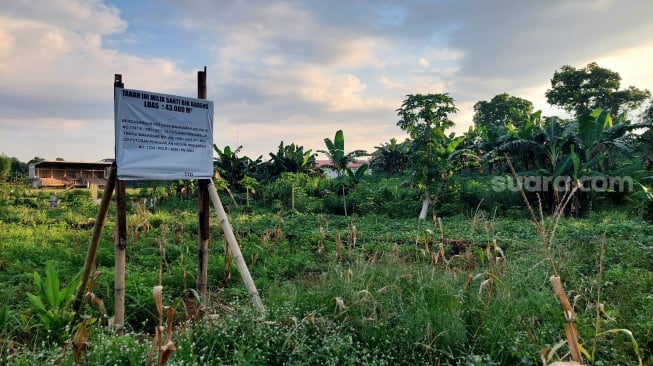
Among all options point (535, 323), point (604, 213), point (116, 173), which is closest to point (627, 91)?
point (604, 213)

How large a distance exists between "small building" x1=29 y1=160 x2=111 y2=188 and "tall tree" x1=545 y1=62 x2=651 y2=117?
1034 inches

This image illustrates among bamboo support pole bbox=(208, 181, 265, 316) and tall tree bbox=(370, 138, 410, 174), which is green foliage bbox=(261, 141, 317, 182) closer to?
tall tree bbox=(370, 138, 410, 174)

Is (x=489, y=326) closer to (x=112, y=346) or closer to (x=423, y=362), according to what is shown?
(x=423, y=362)

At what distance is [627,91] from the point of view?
25312 millimetres

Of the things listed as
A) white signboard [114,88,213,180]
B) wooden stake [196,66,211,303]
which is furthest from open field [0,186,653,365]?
white signboard [114,88,213,180]

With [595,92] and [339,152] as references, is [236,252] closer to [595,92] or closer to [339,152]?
[339,152]

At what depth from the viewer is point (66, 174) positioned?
23.1 m

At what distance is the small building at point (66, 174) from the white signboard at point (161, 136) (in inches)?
765

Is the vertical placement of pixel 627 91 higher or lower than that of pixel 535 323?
higher

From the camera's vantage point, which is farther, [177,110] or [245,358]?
[177,110]

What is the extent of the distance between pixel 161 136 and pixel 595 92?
1095 inches

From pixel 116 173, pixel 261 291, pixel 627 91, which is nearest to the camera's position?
pixel 116 173

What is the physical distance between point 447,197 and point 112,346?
11.5 meters

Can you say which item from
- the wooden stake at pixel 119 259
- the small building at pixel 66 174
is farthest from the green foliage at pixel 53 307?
the small building at pixel 66 174
